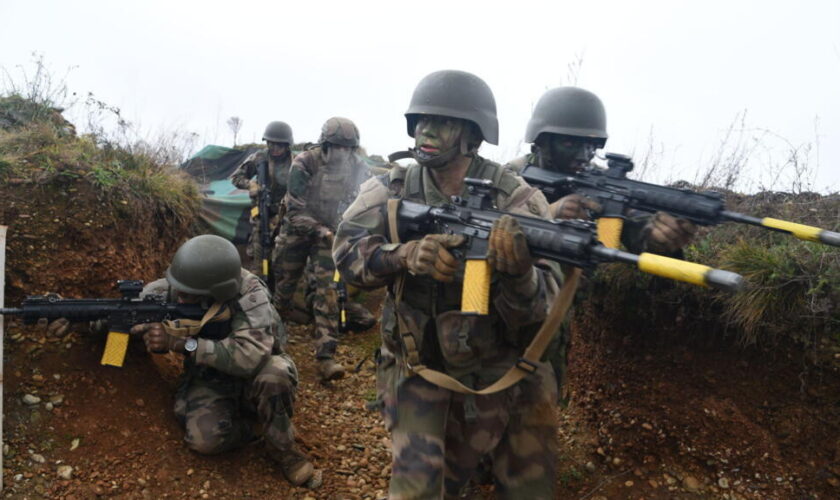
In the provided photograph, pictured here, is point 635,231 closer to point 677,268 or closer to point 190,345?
point 677,268

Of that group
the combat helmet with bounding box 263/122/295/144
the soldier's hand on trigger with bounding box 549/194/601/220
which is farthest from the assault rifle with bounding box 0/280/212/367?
the combat helmet with bounding box 263/122/295/144

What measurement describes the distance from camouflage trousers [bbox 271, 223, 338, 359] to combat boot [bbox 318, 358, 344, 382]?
8cm

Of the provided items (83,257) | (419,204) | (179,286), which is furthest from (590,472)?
(83,257)

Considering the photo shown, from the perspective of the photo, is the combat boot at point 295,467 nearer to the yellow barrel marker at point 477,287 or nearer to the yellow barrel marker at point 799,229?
the yellow barrel marker at point 477,287

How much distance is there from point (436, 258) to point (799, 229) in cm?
189

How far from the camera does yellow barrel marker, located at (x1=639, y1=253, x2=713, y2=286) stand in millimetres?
2021

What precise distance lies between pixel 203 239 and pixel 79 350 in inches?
45.7

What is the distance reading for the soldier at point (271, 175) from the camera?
8.23 m

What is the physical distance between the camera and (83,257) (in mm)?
4852

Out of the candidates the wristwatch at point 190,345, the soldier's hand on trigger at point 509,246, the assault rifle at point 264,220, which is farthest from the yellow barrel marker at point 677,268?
the assault rifle at point 264,220

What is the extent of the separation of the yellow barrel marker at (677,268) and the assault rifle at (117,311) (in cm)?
314

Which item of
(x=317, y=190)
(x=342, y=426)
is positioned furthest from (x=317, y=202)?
(x=342, y=426)

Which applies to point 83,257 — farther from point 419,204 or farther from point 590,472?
point 590,472

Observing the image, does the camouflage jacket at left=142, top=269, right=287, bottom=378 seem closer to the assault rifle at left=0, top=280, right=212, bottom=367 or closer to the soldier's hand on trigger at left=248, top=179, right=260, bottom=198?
the assault rifle at left=0, top=280, right=212, bottom=367
